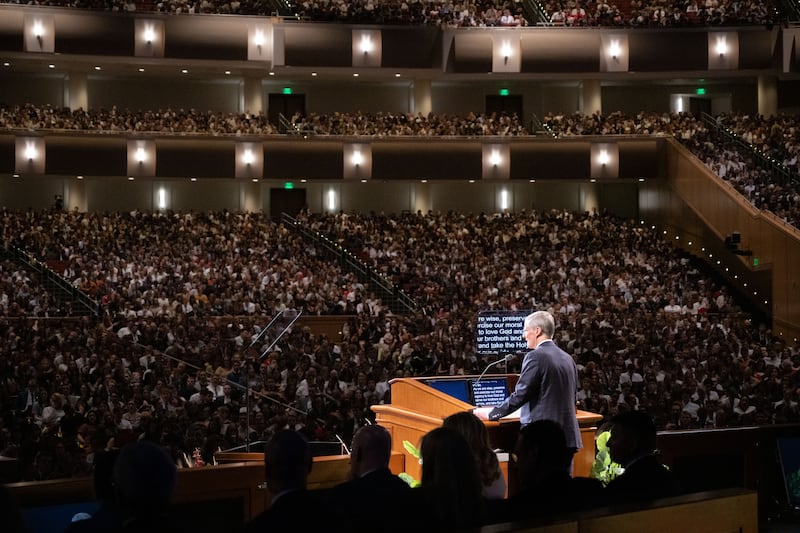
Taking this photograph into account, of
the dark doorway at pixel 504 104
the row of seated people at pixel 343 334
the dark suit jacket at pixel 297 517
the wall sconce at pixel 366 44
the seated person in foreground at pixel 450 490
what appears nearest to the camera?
the dark suit jacket at pixel 297 517

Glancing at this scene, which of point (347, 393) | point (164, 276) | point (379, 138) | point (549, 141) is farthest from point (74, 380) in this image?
point (549, 141)

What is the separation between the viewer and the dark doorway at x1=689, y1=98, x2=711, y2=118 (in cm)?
3397

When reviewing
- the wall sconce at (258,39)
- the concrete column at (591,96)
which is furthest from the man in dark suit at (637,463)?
the concrete column at (591,96)

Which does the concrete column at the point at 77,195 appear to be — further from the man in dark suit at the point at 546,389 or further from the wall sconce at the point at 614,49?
the man in dark suit at the point at 546,389

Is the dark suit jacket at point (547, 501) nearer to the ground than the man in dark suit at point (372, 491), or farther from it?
nearer to the ground

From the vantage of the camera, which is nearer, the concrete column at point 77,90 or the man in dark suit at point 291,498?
the man in dark suit at point 291,498

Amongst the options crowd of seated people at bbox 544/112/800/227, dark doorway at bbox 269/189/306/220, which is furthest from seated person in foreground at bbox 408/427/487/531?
dark doorway at bbox 269/189/306/220

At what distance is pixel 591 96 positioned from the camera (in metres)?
32.5

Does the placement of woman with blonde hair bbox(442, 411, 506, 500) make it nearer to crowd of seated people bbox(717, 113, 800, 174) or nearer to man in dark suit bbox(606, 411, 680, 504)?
man in dark suit bbox(606, 411, 680, 504)

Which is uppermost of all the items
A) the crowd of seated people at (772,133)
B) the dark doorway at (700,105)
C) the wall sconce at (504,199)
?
the dark doorway at (700,105)

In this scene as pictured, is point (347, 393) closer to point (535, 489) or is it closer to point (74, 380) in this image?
point (74, 380)

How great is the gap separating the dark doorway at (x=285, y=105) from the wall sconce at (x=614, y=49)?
9.94m

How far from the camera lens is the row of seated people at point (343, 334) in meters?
13.6

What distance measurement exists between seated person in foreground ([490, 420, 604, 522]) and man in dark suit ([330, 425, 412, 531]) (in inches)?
17.0
